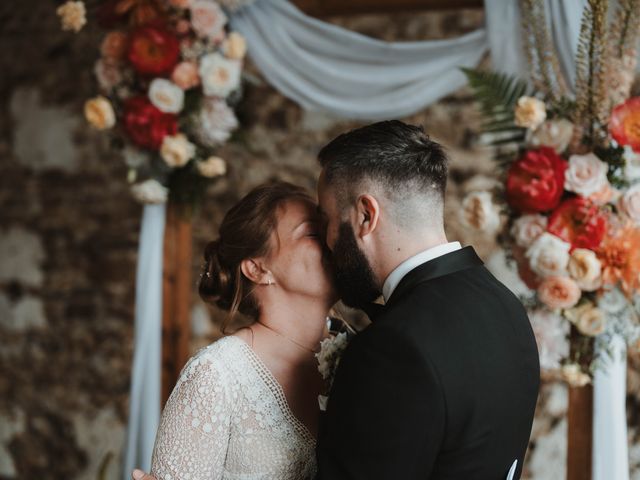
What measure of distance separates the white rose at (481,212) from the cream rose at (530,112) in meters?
0.24

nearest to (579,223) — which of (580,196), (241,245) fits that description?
(580,196)

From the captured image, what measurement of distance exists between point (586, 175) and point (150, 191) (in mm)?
1710

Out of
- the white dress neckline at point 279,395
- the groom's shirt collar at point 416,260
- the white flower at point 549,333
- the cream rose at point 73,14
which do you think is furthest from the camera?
the cream rose at point 73,14

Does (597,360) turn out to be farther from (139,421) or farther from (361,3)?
(139,421)

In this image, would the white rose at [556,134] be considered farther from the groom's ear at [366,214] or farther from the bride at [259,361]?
the groom's ear at [366,214]

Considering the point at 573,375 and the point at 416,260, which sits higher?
the point at 416,260

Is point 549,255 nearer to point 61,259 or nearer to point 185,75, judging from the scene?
point 185,75

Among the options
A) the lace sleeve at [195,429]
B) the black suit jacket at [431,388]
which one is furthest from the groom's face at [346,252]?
the lace sleeve at [195,429]

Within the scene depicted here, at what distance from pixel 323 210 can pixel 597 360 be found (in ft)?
3.65

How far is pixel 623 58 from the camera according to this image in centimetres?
207

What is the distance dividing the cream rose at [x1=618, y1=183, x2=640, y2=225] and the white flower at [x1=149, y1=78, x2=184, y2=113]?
1677mm

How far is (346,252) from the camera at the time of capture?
1562 millimetres

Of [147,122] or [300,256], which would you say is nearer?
[300,256]

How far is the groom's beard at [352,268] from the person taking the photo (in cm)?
155
